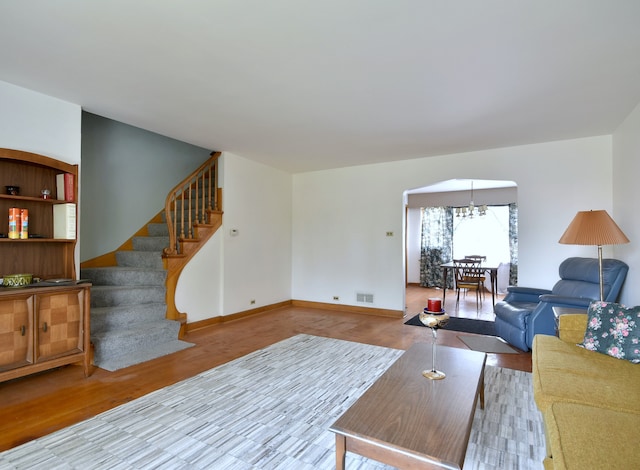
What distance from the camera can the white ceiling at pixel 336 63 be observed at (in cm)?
194

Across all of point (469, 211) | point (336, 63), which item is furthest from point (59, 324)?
point (469, 211)

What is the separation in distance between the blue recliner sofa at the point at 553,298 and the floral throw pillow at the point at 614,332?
2.83 feet

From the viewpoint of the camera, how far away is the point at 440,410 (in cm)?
162

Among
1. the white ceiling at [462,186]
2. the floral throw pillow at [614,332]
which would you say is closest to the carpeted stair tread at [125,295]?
the floral throw pillow at [614,332]

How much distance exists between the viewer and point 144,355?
3.52 metres

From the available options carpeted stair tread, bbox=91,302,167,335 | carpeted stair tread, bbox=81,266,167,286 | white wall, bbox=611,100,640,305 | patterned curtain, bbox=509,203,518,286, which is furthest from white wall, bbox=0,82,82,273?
patterned curtain, bbox=509,203,518,286

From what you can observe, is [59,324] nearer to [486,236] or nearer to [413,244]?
[413,244]

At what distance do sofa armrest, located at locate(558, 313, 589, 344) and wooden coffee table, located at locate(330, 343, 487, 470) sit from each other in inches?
36.4

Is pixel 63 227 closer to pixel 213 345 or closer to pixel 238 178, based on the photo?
pixel 213 345

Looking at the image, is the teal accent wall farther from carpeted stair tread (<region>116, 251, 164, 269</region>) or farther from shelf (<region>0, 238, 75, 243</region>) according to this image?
shelf (<region>0, 238, 75, 243</region>)

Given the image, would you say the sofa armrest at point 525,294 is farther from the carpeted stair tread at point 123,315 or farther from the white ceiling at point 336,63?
the carpeted stair tread at point 123,315

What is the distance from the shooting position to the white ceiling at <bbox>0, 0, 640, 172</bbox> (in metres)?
1.94

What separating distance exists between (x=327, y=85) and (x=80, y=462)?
A: 303cm

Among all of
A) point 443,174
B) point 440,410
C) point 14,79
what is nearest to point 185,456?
point 440,410
